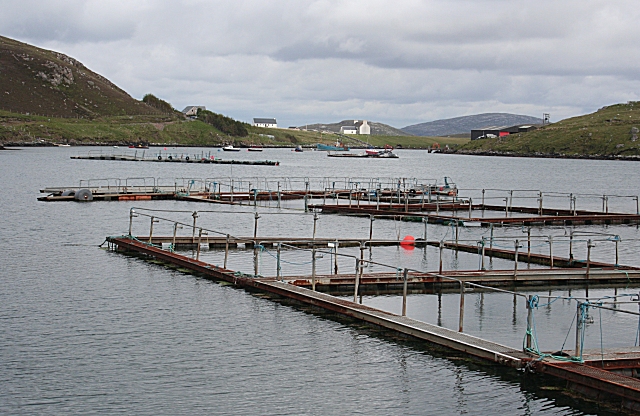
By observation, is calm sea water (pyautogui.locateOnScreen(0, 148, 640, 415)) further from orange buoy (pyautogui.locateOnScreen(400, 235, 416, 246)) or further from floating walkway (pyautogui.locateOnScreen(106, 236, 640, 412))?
orange buoy (pyautogui.locateOnScreen(400, 235, 416, 246))

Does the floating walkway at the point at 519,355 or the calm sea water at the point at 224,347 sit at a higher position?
the floating walkway at the point at 519,355

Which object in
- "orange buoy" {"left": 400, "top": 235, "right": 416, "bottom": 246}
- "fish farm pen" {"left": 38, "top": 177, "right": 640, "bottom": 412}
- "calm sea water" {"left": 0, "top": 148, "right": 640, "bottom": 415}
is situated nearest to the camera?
"calm sea water" {"left": 0, "top": 148, "right": 640, "bottom": 415}

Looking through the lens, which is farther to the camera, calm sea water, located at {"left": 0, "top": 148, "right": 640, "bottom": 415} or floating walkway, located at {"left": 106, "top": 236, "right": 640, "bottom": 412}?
calm sea water, located at {"left": 0, "top": 148, "right": 640, "bottom": 415}

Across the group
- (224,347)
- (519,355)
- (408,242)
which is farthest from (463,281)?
(408,242)

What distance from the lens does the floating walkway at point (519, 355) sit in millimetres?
18062

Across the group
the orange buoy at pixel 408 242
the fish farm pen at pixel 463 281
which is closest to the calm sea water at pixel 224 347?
the fish farm pen at pixel 463 281

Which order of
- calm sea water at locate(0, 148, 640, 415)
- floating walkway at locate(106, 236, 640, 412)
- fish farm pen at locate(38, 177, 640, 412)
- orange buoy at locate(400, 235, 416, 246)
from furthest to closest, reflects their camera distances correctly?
orange buoy at locate(400, 235, 416, 246) < fish farm pen at locate(38, 177, 640, 412) < calm sea water at locate(0, 148, 640, 415) < floating walkway at locate(106, 236, 640, 412)

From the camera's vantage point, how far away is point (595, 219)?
199 feet

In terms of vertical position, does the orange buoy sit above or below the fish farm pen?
above

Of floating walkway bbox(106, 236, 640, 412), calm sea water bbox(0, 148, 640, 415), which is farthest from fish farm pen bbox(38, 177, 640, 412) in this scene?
calm sea water bbox(0, 148, 640, 415)

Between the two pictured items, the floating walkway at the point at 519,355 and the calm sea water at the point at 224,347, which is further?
the calm sea water at the point at 224,347

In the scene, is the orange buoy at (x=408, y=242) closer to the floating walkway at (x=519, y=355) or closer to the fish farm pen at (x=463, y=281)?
the fish farm pen at (x=463, y=281)

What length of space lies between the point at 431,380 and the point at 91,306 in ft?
44.3

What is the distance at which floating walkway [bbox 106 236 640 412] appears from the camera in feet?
59.3
